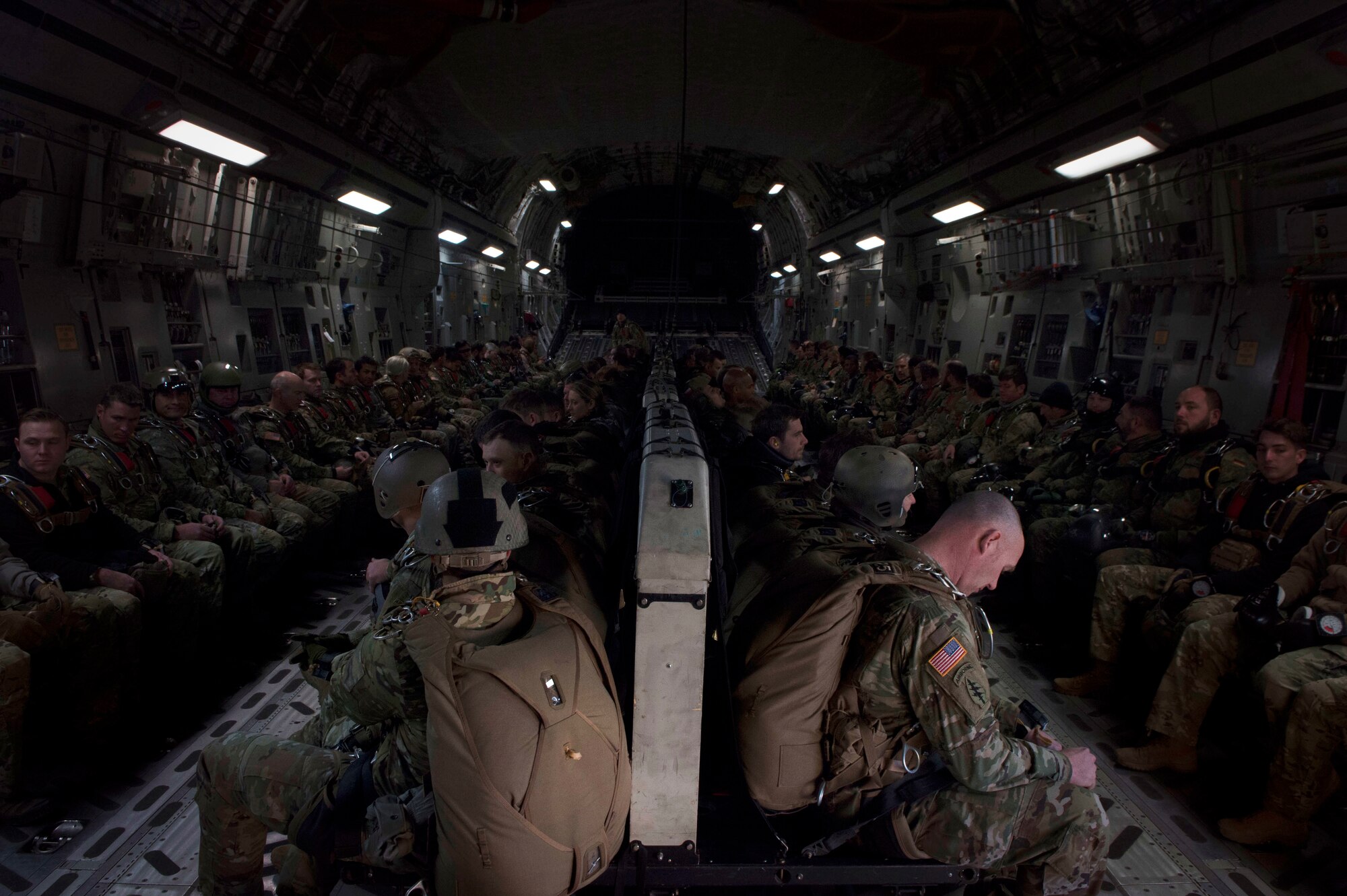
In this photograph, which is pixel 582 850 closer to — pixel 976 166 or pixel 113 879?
pixel 113 879

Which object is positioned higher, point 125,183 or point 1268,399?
point 125,183

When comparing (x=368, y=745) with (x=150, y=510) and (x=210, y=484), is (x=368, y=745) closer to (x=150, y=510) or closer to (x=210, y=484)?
(x=150, y=510)

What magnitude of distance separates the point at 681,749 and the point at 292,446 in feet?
16.5

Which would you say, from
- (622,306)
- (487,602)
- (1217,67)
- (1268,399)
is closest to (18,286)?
(487,602)

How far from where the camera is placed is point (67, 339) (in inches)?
175

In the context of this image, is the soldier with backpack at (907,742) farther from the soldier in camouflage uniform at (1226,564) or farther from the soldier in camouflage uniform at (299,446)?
the soldier in camouflage uniform at (299,446)

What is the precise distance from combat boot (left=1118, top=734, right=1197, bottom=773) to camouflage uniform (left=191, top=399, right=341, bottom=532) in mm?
4796

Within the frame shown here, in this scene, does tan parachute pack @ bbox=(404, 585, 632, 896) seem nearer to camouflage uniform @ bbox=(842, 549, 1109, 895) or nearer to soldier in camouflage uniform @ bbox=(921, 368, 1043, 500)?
camouflage uniform @ bbox=(842, 549, 1109, 895)

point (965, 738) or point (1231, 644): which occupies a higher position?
point (965, 738)

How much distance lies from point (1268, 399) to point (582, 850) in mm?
4954

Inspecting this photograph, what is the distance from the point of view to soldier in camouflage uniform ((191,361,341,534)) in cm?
508

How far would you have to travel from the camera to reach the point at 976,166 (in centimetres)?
723

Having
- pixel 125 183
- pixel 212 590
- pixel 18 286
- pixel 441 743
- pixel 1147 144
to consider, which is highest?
pixel 1147 144

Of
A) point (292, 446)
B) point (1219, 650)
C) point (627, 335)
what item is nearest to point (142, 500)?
point (292, 446)
